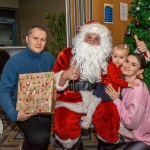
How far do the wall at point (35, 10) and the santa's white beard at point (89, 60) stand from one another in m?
6.04

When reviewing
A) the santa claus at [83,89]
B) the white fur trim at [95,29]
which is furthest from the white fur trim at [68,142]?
the white fur trim at [95,29]

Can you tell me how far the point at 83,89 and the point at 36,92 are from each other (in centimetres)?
42

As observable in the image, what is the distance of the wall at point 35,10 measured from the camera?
822 cm

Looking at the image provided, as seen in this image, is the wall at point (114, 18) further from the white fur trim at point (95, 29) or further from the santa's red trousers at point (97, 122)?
the santa's red trousers at point (97, 122)

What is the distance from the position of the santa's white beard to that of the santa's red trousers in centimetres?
27

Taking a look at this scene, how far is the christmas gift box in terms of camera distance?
2.01 metres

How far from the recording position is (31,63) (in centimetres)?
226

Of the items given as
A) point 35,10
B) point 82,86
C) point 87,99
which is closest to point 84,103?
point 87,99

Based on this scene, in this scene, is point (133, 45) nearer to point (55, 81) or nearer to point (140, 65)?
point (140, 65)

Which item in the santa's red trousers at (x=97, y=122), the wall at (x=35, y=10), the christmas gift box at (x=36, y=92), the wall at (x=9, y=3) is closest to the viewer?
the christmas gift box at (x=36, y=92)

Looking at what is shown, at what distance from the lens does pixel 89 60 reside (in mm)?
2223

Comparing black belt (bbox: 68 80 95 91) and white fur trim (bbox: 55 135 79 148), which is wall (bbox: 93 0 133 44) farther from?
white fur trim (bbox: 55 135 79 148)

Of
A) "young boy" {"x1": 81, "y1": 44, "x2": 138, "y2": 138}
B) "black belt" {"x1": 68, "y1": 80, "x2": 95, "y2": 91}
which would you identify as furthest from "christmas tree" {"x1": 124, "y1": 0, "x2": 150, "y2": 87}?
"black belt" {"x1": 68, "y1": 80, "x2": 95, "y2": 91}

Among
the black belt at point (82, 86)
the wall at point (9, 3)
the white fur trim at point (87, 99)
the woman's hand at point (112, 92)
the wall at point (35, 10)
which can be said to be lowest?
the white fur trim at point (87, 99)
